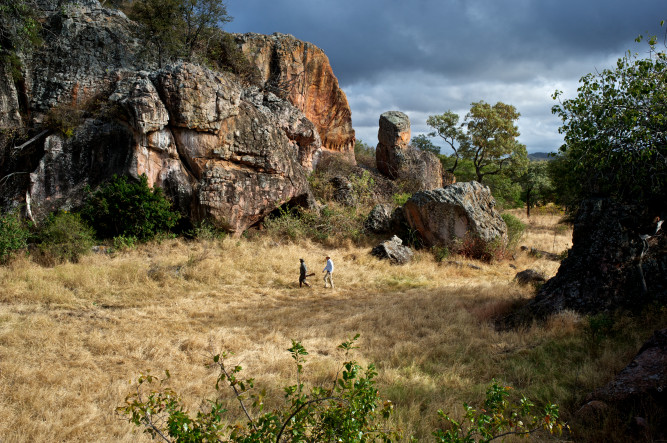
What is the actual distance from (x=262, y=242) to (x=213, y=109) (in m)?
5.88

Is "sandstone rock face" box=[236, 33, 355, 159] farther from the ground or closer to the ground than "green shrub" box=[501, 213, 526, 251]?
farther from the ground

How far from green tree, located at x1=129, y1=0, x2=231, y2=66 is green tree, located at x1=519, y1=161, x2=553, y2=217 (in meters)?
23.6

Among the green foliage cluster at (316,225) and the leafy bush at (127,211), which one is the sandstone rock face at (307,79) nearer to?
the green foliage cluster at (316,225)

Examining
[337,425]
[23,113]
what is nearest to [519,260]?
[337,425]

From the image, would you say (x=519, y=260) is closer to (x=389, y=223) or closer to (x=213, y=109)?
(x=389, y=223)

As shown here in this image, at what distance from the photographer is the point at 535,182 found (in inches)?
1169

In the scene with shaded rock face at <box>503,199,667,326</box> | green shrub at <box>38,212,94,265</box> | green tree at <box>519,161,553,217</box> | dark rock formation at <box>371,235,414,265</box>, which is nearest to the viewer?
shaded rock face at <box>503,199,667,326</box>

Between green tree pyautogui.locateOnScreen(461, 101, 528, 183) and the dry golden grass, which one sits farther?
green tree pyautogui.locateOnScreen(461, 101, 528, 183)

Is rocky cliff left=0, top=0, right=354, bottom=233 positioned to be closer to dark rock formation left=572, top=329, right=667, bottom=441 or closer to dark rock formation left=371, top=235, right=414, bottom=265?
dark rock formation left=371, top=235, right=414, bottom=265

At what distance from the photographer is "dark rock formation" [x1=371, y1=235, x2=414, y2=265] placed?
47.9ft

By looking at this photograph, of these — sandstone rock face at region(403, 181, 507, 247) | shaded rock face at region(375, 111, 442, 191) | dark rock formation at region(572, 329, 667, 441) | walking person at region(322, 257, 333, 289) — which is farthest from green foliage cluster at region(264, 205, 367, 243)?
dark rock formation at region(572, 329, 667, 441)

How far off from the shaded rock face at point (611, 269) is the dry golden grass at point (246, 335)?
671 mm

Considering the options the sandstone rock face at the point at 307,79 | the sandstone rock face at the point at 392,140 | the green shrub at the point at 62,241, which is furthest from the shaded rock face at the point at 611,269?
the sandstone rock face at the point at 307,79

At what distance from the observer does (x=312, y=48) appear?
26891 millimetres
